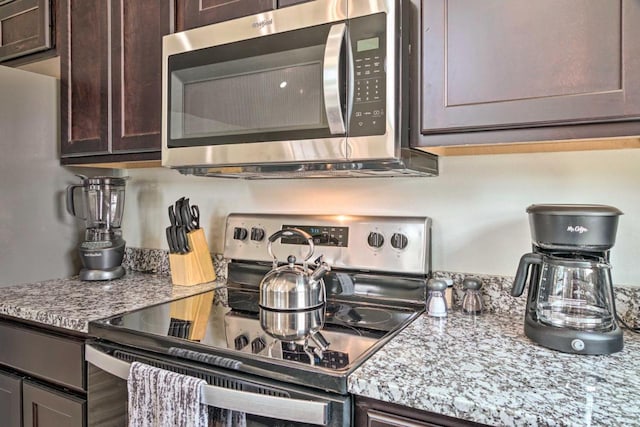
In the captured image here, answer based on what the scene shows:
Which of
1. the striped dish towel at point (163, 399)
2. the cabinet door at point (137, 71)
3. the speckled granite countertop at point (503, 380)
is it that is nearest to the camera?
the speckled granite countertop at point (503, 380)

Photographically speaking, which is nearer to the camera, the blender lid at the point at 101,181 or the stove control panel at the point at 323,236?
the stove control panel at the point at 323,236

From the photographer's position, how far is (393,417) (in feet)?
2.67

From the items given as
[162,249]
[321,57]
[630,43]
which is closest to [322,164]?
[321,57]

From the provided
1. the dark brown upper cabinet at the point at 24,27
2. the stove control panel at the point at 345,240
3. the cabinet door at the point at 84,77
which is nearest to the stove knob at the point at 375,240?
the stove control panel at the point at 345,240

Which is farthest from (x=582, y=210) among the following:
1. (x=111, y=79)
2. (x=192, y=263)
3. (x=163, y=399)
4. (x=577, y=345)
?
(x=111, y=79)

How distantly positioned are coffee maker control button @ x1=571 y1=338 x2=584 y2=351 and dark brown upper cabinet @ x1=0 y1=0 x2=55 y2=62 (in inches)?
83.8

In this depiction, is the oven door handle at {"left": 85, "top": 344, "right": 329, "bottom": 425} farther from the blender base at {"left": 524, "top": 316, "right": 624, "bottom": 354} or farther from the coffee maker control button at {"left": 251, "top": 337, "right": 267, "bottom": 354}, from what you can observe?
the blender base at {"left": 524, "top": 316, "right": 624, "bottom": 354}

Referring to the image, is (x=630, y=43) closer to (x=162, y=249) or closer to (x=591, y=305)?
(x=591, y=305)

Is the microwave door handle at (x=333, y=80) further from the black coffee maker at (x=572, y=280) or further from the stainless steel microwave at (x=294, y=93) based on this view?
the black coffee maker at (x=572, y=280)

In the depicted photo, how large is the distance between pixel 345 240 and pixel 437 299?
1.16ft

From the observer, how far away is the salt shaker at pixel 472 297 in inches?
49.6

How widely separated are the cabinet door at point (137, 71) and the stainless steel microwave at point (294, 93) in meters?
0.14

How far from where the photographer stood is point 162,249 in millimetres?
1945

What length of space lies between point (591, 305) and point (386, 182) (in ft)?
2.24
